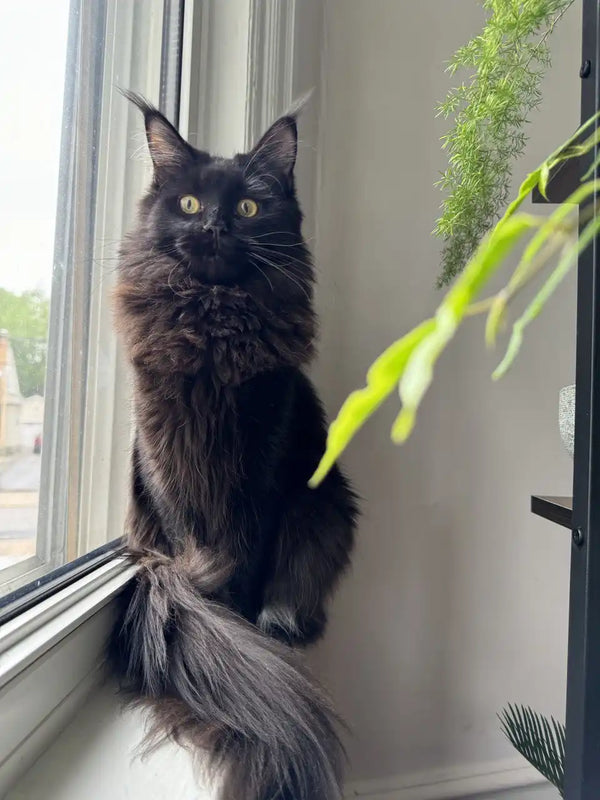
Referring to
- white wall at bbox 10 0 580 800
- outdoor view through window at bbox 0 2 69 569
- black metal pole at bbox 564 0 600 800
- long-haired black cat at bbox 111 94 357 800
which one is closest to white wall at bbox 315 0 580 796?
white wall at bbox 10 0 580 800

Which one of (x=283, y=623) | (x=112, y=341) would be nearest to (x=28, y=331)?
(x=112, y=341)

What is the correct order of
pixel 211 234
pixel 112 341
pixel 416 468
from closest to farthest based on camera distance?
pixel 211 234
pixel 112 341
pixel 416 468

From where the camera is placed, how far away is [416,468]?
121 cm

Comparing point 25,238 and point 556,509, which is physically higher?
point 25,238

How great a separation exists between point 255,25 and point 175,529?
0.91 m

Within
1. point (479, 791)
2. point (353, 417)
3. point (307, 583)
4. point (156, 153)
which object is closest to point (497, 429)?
point (307, 583)

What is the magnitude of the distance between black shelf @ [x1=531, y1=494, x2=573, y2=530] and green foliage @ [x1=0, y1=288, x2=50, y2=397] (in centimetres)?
65

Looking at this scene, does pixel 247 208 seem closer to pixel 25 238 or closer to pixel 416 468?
pixel 25 238

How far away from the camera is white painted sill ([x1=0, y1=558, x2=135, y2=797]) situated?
47 centimetres

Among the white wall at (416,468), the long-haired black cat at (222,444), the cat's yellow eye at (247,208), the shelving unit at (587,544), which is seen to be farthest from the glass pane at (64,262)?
the shelving unit at (587,544)

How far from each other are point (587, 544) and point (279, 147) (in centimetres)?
68

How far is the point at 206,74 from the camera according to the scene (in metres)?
1.08

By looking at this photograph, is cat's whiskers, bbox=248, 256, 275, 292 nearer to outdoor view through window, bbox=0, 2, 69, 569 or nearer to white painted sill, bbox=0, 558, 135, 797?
outdoor view through window, bbox=0, 2, 69, 569

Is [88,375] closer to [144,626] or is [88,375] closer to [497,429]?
[144,626]
